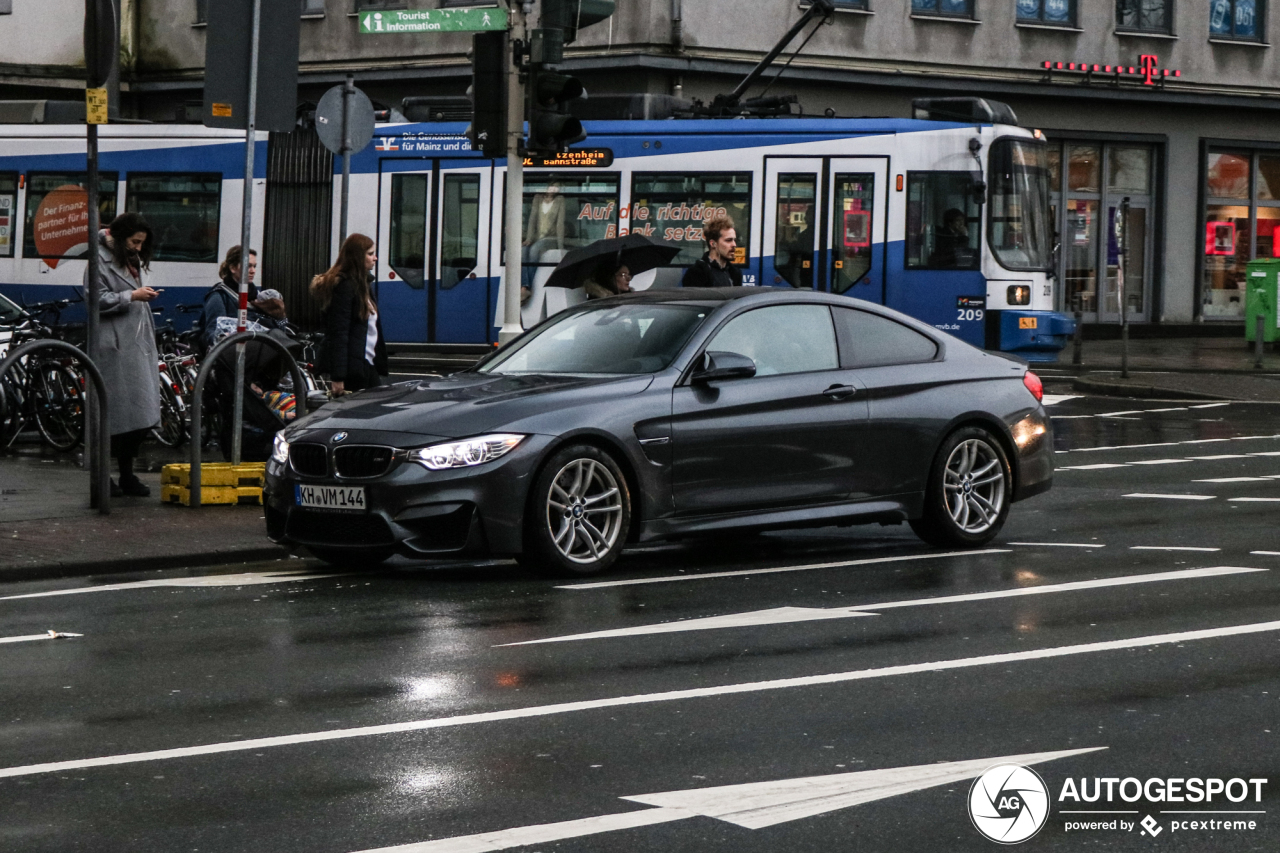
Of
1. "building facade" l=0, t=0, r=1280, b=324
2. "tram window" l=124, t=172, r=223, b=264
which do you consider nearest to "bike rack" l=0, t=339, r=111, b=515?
"tram window" l=124, t=172, r=223, b=264

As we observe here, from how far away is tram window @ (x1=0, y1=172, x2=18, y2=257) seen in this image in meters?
29.6

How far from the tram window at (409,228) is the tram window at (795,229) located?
481 centimetres

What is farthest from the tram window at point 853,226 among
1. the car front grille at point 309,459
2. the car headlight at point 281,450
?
the car front grille at point 309,459

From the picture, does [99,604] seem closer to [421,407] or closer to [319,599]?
[319,599]

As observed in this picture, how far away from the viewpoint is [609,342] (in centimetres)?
1102

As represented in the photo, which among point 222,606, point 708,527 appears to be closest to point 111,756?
point 222,606

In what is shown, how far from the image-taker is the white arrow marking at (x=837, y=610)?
8.56 metres

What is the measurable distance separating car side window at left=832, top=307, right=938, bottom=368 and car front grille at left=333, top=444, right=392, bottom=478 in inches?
109

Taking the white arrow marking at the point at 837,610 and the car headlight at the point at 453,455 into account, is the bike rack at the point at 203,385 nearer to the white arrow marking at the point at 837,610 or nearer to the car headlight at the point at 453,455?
the car headlight at the point at 453,455

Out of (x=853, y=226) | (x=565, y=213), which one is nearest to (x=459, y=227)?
(x=565, y=213)

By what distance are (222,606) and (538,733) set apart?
334cm

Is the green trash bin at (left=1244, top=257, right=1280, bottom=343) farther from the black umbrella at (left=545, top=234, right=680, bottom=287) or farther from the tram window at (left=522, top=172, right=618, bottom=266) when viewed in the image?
the black umbrella at (left=545, top=234, right=680, bottom=287)

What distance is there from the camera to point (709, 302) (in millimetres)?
11141

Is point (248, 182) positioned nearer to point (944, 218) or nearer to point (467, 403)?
point (467, 403)
